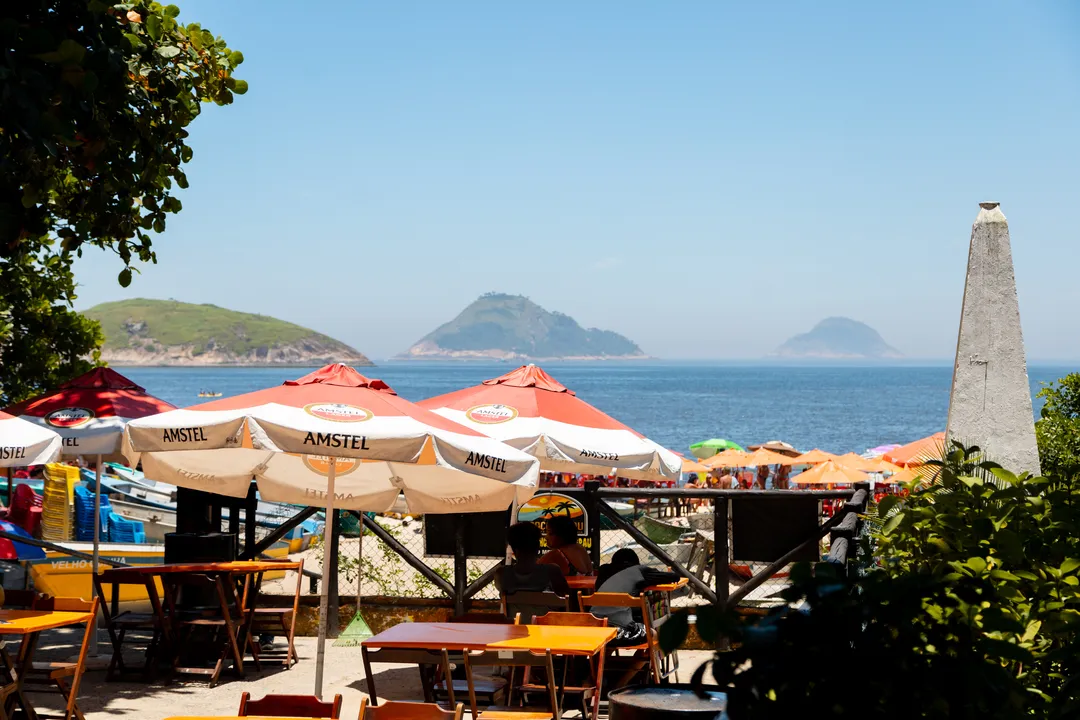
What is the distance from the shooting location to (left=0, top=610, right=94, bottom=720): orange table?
231 inches

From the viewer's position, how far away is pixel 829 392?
18562 centimetres

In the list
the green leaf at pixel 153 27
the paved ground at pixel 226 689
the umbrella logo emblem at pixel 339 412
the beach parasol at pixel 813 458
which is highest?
the green leaf at pixel 153 27

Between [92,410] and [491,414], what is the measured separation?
10.3ft

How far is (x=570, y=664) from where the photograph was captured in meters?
6.91

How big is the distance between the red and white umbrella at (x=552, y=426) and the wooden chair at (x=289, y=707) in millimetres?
4637

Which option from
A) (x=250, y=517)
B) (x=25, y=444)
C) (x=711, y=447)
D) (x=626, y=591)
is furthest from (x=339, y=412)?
(x=711, y=447)

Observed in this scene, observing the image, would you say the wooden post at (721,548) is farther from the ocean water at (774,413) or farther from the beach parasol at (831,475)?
the ocean water at (774,413)

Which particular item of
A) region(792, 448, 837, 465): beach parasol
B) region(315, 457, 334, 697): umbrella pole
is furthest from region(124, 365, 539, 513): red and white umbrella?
region(792, 448, 837, 465): beach parasol

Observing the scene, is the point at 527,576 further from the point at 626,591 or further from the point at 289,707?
the point at 289,707

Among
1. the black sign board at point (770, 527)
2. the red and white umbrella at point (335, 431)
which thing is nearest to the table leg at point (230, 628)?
the red and white umbrella at point (335, 431)

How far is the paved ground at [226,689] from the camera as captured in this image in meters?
7.19

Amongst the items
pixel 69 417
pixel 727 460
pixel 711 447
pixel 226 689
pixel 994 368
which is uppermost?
pixel 994 368

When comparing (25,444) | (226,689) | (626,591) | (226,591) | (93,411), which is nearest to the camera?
(626,591)

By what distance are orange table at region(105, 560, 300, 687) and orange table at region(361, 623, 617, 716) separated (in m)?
2.32
